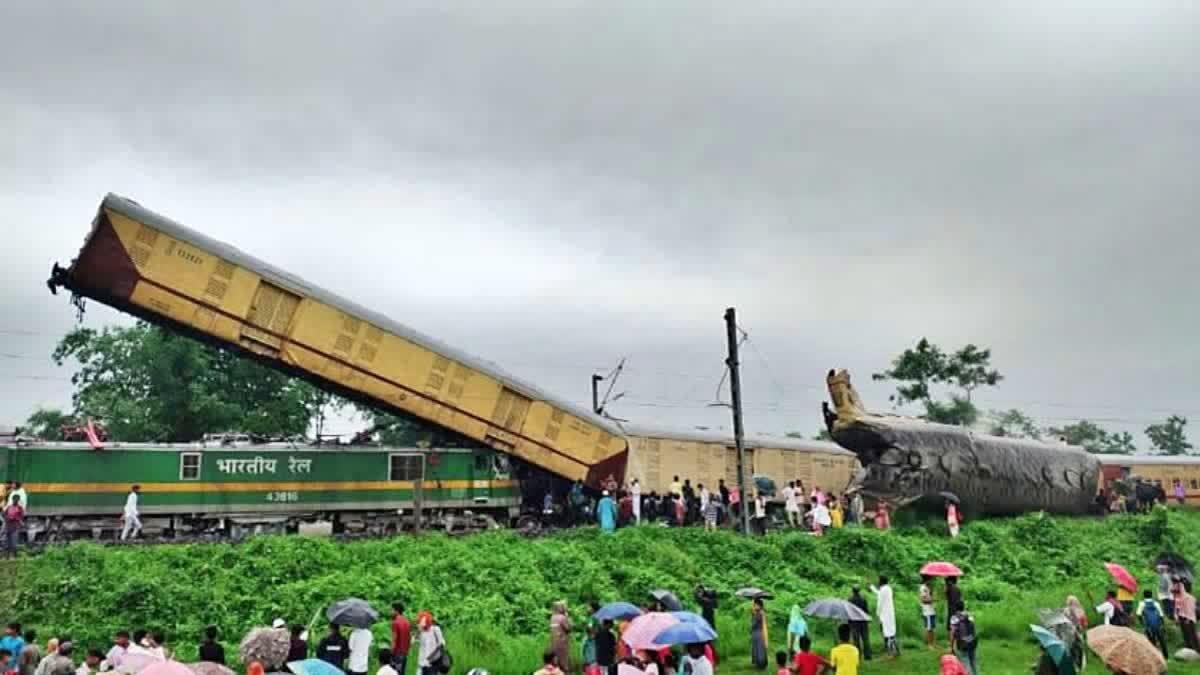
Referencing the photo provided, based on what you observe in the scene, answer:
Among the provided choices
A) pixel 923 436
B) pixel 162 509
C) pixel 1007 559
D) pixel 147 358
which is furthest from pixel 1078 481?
pixel 147 358

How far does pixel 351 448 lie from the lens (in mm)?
23203

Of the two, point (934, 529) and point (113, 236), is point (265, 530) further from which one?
point (934, 529)

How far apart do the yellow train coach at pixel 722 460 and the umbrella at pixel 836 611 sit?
13730 millimetres

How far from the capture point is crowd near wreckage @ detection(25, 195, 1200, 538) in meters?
19.3

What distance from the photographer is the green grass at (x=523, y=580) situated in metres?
13.1

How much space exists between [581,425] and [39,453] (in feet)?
41.6

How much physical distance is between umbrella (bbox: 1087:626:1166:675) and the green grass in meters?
5.87

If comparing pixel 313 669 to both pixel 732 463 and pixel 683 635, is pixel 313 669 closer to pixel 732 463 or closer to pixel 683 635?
pixel 683 635

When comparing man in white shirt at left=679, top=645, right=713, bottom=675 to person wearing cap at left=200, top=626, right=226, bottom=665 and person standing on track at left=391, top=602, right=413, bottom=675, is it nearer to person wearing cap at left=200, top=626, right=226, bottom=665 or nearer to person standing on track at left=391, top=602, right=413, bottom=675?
person standing on track at left=391, top=602, right=413, bottom=675

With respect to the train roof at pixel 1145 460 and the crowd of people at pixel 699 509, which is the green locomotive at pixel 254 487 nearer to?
the crowd of people at pixel 699 509

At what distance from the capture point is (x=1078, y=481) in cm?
2942

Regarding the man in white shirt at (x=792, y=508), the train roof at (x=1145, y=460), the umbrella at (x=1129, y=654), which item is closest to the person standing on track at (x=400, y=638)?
the umbrella at (x=1129, y=654)

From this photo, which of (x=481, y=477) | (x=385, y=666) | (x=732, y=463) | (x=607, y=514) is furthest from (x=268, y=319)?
(x=732, y=463)

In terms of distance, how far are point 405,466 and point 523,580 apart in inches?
357
